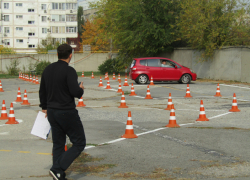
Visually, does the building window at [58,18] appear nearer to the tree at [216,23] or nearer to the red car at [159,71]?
the tree at [216,23]

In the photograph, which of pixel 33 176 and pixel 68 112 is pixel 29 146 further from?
pixel 68 112

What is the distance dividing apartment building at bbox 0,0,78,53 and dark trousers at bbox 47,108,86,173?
76306 millimetres

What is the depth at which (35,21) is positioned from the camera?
79625mm

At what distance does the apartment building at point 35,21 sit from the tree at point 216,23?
5534 centimetres

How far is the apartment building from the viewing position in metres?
78.5

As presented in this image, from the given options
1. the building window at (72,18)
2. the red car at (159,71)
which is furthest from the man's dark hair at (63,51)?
the building window at (72,18)

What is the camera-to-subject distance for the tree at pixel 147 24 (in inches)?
1211

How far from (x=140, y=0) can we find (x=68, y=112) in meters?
27.6

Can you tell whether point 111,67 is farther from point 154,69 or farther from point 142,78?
point 154,69

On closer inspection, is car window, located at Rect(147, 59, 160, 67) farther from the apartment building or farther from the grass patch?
the apartment building

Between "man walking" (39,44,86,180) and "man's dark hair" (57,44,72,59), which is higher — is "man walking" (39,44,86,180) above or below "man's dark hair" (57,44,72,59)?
below

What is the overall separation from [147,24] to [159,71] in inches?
347

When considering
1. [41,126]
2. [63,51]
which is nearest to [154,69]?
[41,126]

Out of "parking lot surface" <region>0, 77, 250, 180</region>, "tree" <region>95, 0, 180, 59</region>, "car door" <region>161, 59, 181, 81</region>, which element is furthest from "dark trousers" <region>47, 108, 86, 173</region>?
"tree" <region>95, 0, 180, 59</region>
